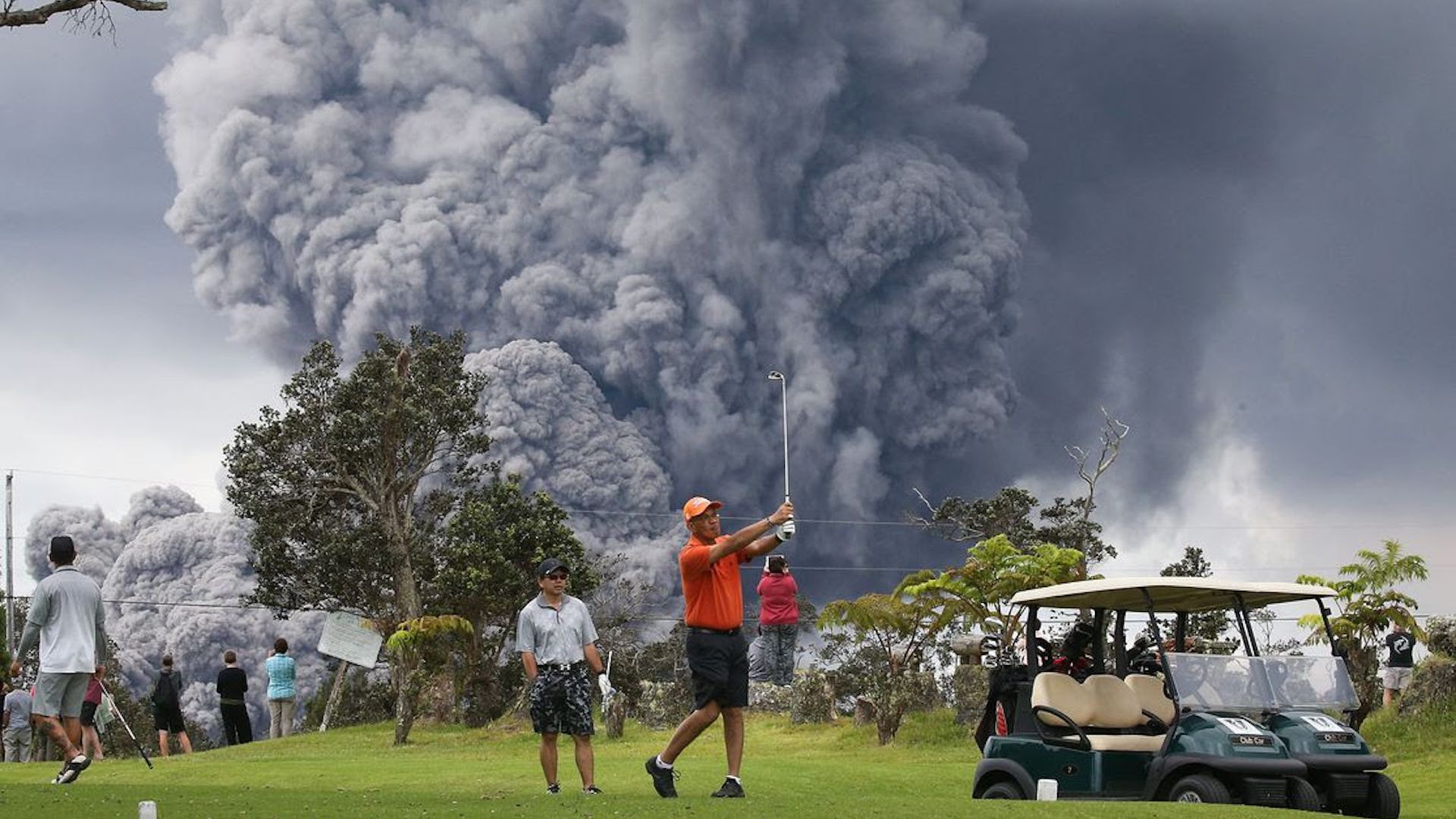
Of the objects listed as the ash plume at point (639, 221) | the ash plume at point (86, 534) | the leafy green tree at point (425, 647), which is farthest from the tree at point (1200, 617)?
the ash plume at point (86, 534)

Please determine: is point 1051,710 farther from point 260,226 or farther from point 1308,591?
point 260,226

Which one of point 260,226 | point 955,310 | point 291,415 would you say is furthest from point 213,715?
point 291,415

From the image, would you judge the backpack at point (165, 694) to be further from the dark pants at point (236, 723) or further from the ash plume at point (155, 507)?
the ash plume at point (155, 507)

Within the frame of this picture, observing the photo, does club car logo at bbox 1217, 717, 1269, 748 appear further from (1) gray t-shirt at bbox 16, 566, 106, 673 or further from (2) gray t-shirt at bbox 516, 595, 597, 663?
(1) gray t-shirt at bbox 16, 566, 106, 673

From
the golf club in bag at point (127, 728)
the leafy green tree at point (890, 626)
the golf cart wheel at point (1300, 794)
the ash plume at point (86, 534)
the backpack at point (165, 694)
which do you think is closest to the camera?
the golf cart wheel at point (1300, 794)

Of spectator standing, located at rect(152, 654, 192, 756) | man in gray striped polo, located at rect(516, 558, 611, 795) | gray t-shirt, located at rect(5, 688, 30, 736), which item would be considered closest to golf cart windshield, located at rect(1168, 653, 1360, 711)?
man in gray striped polo, located at rect(516, 558, 611, 795)
